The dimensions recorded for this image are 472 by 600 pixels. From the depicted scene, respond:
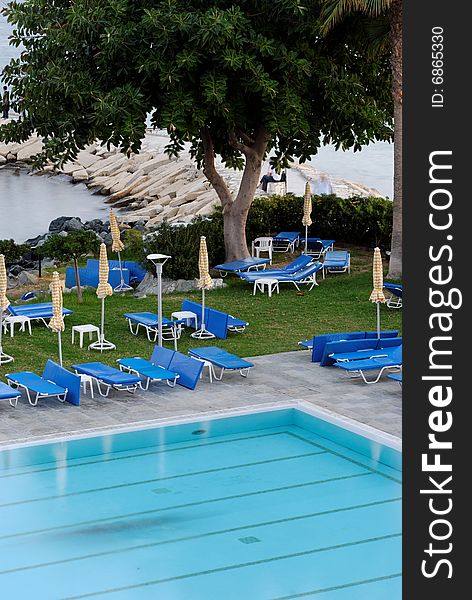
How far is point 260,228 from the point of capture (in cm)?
2727

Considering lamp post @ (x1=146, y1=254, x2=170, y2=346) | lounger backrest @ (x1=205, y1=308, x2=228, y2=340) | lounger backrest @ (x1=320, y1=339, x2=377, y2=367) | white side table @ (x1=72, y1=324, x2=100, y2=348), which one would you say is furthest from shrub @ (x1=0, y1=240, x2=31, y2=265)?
lounger backrest @ (x1=320, y1=339, x2=377, y2=367)

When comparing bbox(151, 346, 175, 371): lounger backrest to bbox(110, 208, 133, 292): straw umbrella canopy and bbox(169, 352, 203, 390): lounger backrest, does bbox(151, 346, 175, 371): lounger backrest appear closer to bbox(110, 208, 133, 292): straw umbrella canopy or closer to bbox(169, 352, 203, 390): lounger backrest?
bbox(169, 352, 203, 390): lounger backrest

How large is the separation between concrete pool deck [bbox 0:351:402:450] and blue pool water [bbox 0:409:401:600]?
426 mm

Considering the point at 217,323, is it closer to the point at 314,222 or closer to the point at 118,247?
the point at 118,247

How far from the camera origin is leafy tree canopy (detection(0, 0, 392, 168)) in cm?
2247

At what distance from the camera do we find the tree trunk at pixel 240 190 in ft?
82.5

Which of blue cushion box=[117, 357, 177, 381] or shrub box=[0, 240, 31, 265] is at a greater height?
shrub box=[0, 240, 31, 265]

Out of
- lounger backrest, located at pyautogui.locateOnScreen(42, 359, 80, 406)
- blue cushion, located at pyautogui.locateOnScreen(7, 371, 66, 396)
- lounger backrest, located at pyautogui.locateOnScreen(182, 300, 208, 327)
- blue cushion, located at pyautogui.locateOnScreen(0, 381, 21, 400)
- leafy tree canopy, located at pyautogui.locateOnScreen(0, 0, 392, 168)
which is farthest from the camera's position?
leafy tree canopy, located at pyautogui.locateOnScreen(0, 0, 392, 168)

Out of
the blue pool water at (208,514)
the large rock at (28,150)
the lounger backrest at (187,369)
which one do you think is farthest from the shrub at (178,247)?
the large rock at (28,150)

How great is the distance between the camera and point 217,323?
19406 millimetres

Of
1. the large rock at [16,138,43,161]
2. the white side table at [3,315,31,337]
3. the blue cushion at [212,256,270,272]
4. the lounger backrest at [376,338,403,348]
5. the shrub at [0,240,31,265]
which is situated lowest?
the lounger backrest at [376,338,403,348]

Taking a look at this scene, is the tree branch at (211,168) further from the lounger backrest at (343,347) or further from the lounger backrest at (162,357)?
the lounger backrest at (162,357)

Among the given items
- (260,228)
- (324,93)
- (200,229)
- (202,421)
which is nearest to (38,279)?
(200,229)

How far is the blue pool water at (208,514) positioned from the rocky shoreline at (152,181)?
18.3m
